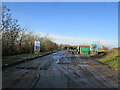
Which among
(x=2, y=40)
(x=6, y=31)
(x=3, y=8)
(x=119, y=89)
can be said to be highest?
(x=3, y=8)

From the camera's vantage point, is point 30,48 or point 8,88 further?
point 30,48

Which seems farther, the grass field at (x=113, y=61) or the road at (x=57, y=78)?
the grass field at (x=113, y=61)


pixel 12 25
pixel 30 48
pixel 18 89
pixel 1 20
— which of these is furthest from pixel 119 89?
pixel 30 48

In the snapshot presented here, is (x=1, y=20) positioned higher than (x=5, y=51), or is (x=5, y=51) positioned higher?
(x=1, y=20)

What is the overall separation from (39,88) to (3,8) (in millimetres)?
19455

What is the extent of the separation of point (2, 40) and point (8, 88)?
17820 mm

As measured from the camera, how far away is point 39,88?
5.89 meters

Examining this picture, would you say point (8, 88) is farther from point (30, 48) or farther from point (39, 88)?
point (30, 48)

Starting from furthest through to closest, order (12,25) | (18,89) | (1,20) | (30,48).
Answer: (30,48)
(12,25)
(1,20)
(18,89)

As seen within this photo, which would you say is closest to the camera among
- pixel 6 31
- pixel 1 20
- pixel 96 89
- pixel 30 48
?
pixel 96 89

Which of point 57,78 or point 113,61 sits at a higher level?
point 57,78

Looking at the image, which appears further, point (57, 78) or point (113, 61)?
point (113, 61)

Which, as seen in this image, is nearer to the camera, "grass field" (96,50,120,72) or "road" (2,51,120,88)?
"road" (2,51,120,88)

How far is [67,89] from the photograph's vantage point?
5.93 metres
